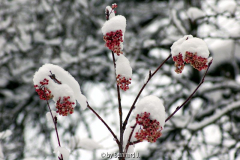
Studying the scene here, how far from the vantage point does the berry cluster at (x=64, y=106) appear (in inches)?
39.4

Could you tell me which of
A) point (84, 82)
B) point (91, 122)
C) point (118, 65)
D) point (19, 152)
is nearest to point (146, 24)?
point (84, 82)

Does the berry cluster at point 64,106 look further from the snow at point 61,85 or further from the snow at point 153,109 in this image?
the snow at point 153,109

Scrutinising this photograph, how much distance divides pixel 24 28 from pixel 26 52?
0.51 m

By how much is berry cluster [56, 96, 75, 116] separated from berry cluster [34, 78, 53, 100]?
7 cm

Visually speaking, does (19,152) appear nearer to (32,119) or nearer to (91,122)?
(32,119)

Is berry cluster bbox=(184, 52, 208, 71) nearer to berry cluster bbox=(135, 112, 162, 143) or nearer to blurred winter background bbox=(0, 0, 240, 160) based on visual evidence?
berry cluster bbox=(135, 112, 162, 143)

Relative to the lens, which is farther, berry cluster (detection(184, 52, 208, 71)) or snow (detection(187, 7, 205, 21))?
snow (detection(187, 7, 205, 21))

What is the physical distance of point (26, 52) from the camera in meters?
3.72

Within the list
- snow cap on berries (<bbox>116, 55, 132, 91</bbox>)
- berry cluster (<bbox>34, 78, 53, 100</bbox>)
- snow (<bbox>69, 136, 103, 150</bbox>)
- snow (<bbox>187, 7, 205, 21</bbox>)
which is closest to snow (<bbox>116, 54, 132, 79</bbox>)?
snow cap on berries (<bbox>116, 55, 132, 91</bbox>)

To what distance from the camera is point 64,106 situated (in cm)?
101

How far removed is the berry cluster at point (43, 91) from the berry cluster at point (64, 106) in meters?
0.07

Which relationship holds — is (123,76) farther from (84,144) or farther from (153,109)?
(84,144)

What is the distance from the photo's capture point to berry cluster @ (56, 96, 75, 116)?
1001 mm

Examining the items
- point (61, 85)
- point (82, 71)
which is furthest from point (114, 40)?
point (82, 71)
